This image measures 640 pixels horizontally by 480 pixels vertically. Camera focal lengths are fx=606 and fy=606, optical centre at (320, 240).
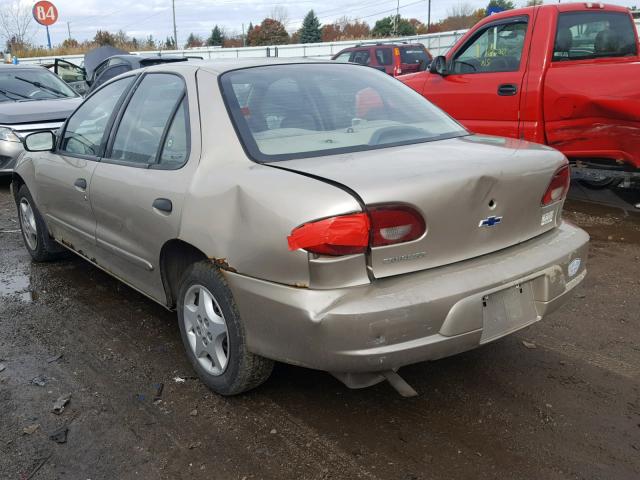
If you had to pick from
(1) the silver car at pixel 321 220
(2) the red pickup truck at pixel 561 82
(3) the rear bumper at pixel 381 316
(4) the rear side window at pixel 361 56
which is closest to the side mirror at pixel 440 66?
(2) the red pickup truck at pixel 561 82

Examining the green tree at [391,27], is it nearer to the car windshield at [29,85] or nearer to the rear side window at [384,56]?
the rear side window at [384,56]

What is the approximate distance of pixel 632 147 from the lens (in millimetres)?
5613

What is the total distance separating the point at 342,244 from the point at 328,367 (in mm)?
497

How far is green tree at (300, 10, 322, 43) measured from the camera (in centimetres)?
7294

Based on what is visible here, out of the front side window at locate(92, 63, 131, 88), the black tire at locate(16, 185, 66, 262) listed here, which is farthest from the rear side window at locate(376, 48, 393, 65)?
the black tire at locate(16, 185, 66, 262)

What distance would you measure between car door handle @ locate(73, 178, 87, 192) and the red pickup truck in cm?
430

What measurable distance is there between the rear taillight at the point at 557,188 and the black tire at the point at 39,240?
3768 mm

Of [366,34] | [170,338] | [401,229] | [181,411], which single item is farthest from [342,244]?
[366,34]

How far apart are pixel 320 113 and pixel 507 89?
3817 millimetres

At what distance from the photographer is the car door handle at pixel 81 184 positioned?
3.82 m

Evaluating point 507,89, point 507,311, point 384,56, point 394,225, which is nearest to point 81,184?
point 394,225

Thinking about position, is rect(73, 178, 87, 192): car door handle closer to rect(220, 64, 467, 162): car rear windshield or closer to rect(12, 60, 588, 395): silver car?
rect(12, 60, 588, 395): silver car

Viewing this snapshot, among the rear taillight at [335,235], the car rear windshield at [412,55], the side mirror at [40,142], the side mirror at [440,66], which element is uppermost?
the car rear windshield at [412,55]

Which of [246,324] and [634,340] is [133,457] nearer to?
[246,324]
